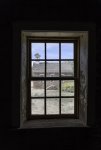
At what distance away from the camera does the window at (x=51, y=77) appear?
2.88 metres

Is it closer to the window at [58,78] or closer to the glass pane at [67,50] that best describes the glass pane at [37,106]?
the window at [58,78]

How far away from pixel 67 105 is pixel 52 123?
32 centimetres

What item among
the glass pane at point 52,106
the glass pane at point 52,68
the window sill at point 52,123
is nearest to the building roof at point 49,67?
the glass pane at point 52,68

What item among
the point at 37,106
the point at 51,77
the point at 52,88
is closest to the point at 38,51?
the point at 51,77

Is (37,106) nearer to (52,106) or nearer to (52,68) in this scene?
(52,106)

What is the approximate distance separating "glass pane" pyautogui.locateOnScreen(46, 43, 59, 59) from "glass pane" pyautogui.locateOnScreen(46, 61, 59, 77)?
7cm

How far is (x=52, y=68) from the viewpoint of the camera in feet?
9.48

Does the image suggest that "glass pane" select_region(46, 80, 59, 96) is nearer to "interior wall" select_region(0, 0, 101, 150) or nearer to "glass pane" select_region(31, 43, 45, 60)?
"glass pane" select_region(31, 43, 45, 60)

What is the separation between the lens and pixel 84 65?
2703mm
